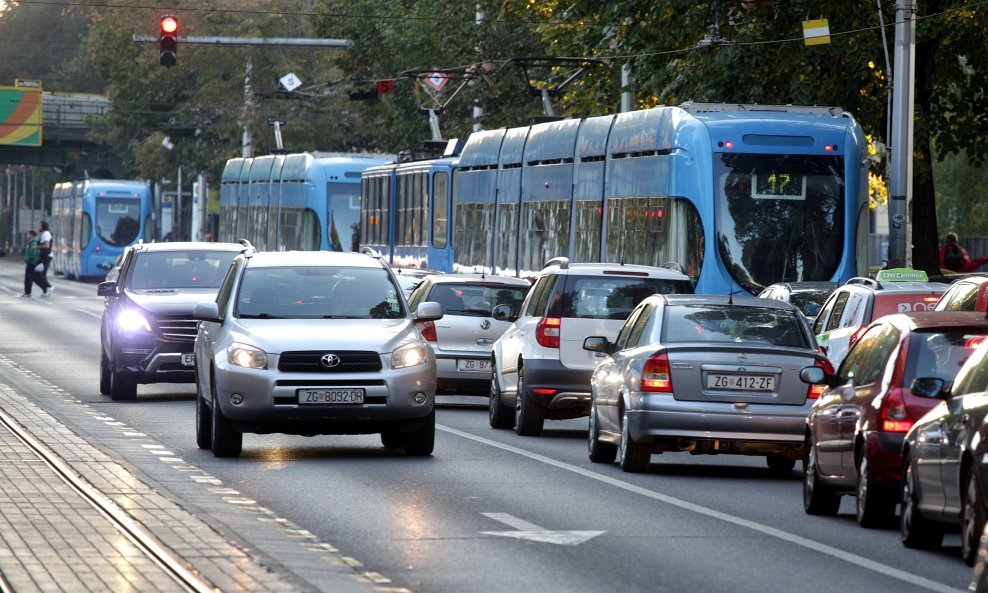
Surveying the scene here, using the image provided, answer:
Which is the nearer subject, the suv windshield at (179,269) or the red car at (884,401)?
the red car at (884,401)

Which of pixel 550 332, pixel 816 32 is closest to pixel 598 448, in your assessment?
pixel 550 332

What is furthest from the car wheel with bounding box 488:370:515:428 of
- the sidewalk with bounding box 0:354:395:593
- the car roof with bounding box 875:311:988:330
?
the car roof with bounding box 875:311:988:330

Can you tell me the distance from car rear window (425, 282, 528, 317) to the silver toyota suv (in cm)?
619

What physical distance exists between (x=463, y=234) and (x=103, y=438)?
70.1 feet

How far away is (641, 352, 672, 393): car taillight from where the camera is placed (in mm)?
15664

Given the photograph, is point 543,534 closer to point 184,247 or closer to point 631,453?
point 631,453

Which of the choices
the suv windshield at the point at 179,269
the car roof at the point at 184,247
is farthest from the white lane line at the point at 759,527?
the car roof at the point at 184,247

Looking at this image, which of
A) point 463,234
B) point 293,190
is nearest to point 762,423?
point 463,234

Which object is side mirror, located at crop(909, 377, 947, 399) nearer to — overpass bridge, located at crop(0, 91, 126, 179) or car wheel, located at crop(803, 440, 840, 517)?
car wheel, located at crop(803, 440, 840, 517)

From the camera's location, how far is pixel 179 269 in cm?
2525

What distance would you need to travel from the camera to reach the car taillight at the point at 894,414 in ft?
40.2

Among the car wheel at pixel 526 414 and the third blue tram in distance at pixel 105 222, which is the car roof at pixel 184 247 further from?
the third blue tram in distance at pixel 105 222

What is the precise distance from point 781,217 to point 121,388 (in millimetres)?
8400

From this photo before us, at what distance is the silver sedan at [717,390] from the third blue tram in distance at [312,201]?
33.1m
